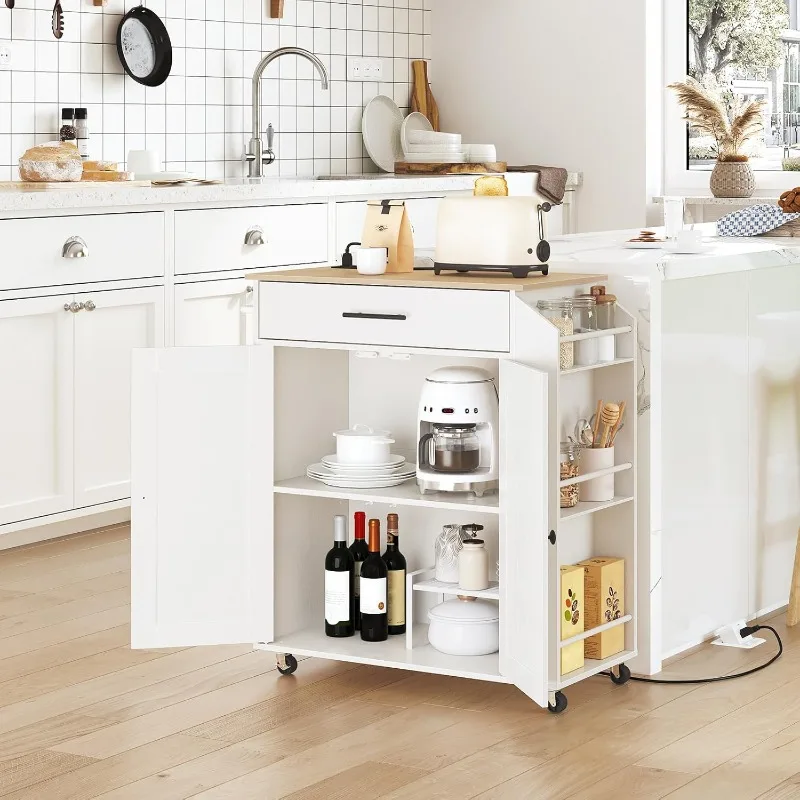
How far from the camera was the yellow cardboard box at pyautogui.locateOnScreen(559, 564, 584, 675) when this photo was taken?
8.93 feet

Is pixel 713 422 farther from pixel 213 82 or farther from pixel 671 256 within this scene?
pixel 213 82

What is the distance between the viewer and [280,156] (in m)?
5.58

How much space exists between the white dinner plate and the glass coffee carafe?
3269mm

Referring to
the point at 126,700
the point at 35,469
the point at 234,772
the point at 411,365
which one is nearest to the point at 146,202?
the point at 35,469

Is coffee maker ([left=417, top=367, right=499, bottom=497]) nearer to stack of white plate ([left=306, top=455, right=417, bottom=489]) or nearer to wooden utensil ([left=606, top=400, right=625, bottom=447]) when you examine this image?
stack of white plate ([left=306, top=455, right=417, bottom=489])

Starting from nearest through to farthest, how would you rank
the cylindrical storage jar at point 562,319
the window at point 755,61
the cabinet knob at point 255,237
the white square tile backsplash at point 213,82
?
the cylindrical storage jar at point 562,319, the cabinet knob at point 255,237, the white square tile backsplash at point 213,82, the window at point 755,61

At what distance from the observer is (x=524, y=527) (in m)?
2.61

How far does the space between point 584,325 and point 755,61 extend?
3.40 meters

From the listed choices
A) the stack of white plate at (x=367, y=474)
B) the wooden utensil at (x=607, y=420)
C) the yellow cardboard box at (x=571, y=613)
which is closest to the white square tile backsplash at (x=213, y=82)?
the stack of white plate at (x=367, y=474)

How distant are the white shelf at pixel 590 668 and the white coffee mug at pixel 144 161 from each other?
262 centimetres

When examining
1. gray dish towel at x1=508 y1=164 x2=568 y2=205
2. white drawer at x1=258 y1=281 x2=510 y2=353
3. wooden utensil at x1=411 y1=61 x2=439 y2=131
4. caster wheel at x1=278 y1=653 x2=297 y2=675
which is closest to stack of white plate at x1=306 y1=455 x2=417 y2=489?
white drawer at x1=258 y1=281 x2=510 y2=353

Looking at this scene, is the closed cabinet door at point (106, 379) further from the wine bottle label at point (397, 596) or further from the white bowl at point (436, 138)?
the white bowl at point (436, 138)

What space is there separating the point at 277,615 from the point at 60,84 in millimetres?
2420

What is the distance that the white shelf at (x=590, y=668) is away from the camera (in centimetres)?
269
